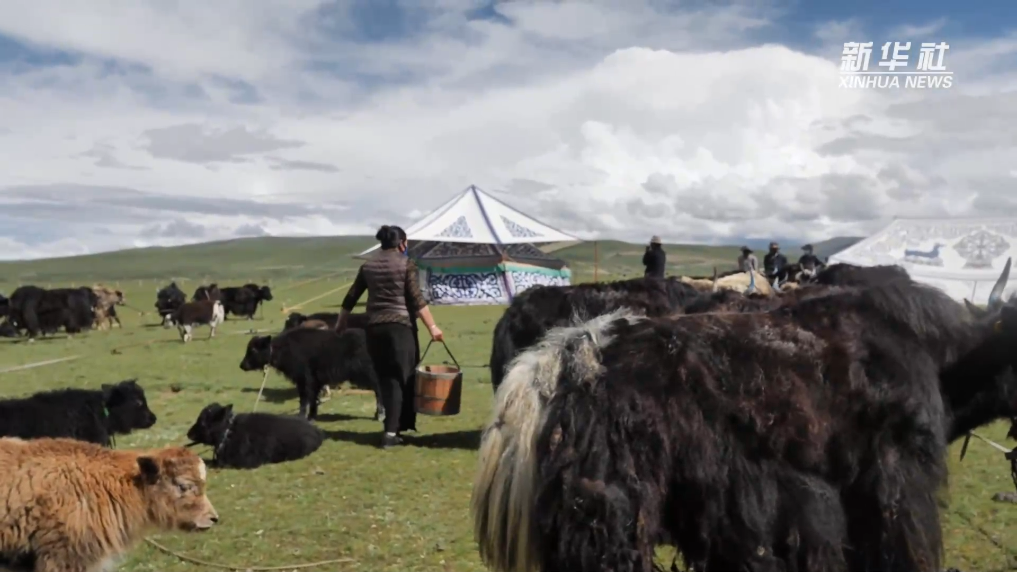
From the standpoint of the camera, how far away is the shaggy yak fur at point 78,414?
726 centimetres

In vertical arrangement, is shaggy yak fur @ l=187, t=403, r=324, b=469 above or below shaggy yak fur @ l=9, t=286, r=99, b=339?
above

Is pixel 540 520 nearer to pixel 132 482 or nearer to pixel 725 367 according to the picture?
pixel 725 367

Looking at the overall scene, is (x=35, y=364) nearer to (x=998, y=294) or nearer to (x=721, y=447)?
(x=721, y=447)

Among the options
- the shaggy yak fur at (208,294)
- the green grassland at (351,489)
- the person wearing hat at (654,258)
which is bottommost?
the green grassland at (351,489)

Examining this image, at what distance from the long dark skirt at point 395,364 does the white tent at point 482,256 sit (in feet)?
79.0

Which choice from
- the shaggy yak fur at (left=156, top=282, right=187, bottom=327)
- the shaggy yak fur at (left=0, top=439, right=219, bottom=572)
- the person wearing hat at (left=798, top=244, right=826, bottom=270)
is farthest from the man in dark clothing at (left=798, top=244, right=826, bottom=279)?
the shaggy yak fur at (left=156, top=282, right=187, bottom=327)

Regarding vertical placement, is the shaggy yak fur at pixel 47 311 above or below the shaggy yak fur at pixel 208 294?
below

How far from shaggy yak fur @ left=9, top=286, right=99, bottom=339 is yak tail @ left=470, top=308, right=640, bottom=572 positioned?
26499 millimetres

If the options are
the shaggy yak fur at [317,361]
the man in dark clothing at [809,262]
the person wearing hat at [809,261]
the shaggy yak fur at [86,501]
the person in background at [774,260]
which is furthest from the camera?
the person in background at [774,260]

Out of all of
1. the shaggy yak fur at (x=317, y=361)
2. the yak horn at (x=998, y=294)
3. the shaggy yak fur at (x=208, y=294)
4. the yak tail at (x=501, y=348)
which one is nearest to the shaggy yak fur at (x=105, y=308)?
the shaggy yak fur at (x=208, y=294)

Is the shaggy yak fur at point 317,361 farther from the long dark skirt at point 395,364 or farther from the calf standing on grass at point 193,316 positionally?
the calf standing on grass at point 193,316

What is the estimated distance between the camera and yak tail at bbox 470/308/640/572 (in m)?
2.69

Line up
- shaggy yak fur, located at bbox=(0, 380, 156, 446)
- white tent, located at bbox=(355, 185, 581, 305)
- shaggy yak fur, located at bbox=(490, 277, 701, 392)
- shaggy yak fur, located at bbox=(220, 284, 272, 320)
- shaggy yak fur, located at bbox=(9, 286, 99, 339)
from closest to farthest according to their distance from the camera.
→ shaggy yak fur, located at bbox=(0, 380, 156, 446), shaggy yak fur, located at bbox=(490, 277, 701, 392), shaggy yak fur, located at bbox=(9, 286, 99, 339), shaggy yak fur, located at bbox=(220, 284, 272, 320), white tent, located at bbox=(355, 185, 581, 305)

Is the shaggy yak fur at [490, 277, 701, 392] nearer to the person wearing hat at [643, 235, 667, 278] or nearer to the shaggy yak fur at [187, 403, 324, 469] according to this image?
the shaggy yak fur at [187, 403, 324, 469]
